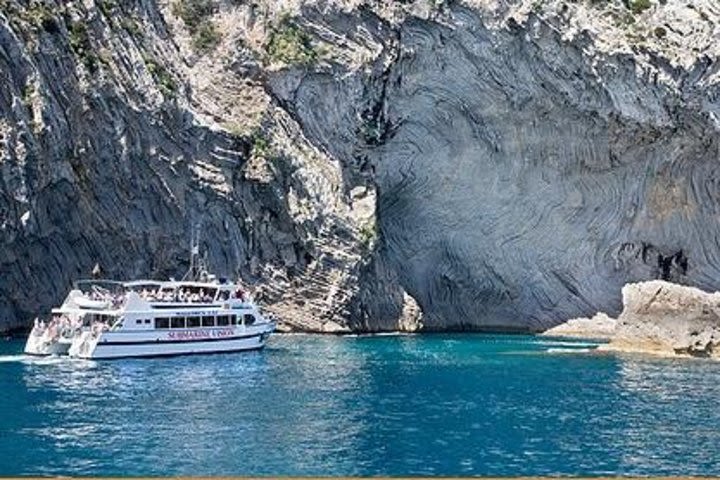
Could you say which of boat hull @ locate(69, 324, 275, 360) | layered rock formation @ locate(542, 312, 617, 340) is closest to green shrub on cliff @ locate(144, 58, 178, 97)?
boat hull @ locate(69, 324, 275, 360)

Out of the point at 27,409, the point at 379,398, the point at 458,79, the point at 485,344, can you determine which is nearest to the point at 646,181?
the point at 458,79

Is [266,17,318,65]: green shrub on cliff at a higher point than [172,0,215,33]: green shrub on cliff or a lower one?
lower

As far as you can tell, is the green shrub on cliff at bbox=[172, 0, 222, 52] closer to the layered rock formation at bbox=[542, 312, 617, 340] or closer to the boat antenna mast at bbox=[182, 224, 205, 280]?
the boat antenna mast at bbox=[182, 224, 205, 280]

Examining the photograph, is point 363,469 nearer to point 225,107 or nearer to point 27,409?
point 27,409

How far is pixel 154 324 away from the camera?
57.0m

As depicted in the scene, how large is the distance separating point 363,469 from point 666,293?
34.5 meters

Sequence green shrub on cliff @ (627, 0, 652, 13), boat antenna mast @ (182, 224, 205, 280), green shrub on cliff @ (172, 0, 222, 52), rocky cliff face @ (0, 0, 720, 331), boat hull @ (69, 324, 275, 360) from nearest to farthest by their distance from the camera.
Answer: boat hull @ (69, 324, 275, 360) → rocky cliff face @ (0, 0, 720, 331) → boat antenna mast @ (182, 224, 205, 280) → green shrub on cliff @ (172, 0, 222, 52) → green shrub on cliff @ (627, 0, 652, 13)

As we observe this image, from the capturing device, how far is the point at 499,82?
3039 inches

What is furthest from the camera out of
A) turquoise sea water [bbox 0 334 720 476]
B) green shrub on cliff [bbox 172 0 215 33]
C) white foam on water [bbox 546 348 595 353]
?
green shrub on cliff [bbox 172 0 215 33]

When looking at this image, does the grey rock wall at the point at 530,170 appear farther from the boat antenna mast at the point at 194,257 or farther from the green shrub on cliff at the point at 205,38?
the boat antenna mast at the point at 194,257

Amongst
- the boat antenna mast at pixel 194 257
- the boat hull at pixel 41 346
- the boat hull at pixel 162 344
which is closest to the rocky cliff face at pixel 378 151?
the boat antenna mast at pixel 194 257

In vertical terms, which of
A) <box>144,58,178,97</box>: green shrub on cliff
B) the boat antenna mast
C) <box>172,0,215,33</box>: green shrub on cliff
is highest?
<box>172,0,215,33</box>: green shrub on cliff

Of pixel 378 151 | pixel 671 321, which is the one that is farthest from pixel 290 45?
pixel 671 321

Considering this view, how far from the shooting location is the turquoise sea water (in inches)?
1229
